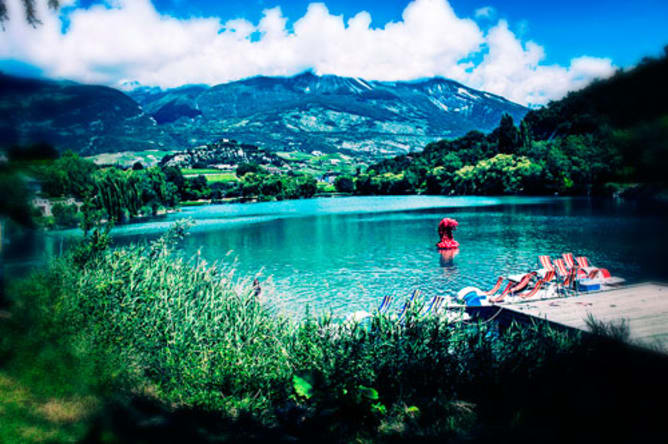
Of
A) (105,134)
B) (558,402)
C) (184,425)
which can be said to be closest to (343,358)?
(184,425)

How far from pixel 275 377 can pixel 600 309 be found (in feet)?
27.2

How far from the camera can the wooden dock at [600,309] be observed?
849cm

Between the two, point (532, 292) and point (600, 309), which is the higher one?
point (600, 309)

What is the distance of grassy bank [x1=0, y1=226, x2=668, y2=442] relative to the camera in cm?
423

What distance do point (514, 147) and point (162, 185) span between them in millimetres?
82839

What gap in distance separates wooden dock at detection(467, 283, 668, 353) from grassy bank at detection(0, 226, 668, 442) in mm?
1668

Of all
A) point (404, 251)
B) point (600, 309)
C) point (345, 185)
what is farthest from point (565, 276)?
point (345, 185)

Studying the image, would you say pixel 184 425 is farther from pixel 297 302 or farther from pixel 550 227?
pixel 550 227

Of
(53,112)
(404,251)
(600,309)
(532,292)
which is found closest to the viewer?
(53,112)

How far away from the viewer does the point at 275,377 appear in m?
7.41

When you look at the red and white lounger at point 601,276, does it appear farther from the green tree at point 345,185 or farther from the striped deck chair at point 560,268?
the green tree at point 345,185

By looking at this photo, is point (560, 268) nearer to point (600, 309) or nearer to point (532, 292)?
point (532, 292)

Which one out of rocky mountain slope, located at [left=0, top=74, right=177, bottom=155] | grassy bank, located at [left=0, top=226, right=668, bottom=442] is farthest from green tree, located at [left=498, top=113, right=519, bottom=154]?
rocky mountain slope, located at [left=0, top=74, right=177, bottom=155]

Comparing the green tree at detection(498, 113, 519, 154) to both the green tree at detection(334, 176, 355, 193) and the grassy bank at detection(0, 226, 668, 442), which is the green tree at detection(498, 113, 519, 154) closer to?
the green tree at detection(334, 176, 355, 193)
